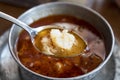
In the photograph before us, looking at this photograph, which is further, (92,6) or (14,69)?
(92,6)

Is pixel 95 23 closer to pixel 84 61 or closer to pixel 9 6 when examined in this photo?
pixel 84 61

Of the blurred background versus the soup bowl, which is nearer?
the soup bowl

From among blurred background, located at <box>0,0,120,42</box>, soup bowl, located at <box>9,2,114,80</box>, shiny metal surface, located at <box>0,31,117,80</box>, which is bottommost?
shiny metal surface, located at <box>0,31,117,80</box>

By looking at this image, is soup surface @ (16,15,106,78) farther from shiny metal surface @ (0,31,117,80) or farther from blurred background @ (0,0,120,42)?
blurred background @ (0,0,120,42)

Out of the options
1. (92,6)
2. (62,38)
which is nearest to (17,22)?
(62,38)

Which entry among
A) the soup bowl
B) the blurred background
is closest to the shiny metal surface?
the soup bowl

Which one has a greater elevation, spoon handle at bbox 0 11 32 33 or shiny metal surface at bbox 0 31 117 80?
spoon handle at bbox 0 11 32 33

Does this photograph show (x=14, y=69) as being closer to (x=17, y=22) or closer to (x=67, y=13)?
(x=17, y=22)
